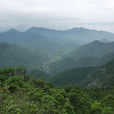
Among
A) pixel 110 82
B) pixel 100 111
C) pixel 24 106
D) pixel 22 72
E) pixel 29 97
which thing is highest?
pixel 24 106

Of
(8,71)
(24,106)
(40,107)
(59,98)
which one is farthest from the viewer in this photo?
(8,71)

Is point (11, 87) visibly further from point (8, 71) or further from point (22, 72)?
point (22, 72)

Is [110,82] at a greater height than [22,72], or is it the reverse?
[22,72]

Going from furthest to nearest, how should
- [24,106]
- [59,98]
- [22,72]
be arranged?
[22,72] < [59,98] < [24,106]

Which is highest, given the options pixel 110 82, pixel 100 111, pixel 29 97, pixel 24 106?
pixel 24 106

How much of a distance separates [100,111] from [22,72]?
2279 inches

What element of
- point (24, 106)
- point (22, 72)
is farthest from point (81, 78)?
point (24, 106)

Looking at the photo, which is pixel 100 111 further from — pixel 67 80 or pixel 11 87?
pixel 67 80

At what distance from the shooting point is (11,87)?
28.8m

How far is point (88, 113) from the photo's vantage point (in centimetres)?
2189

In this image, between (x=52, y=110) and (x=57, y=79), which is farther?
(x=57, y=79)

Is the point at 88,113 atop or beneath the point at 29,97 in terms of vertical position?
beneath

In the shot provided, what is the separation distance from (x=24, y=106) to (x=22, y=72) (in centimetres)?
5788

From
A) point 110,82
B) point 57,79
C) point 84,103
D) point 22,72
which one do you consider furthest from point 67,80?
point 84,103
